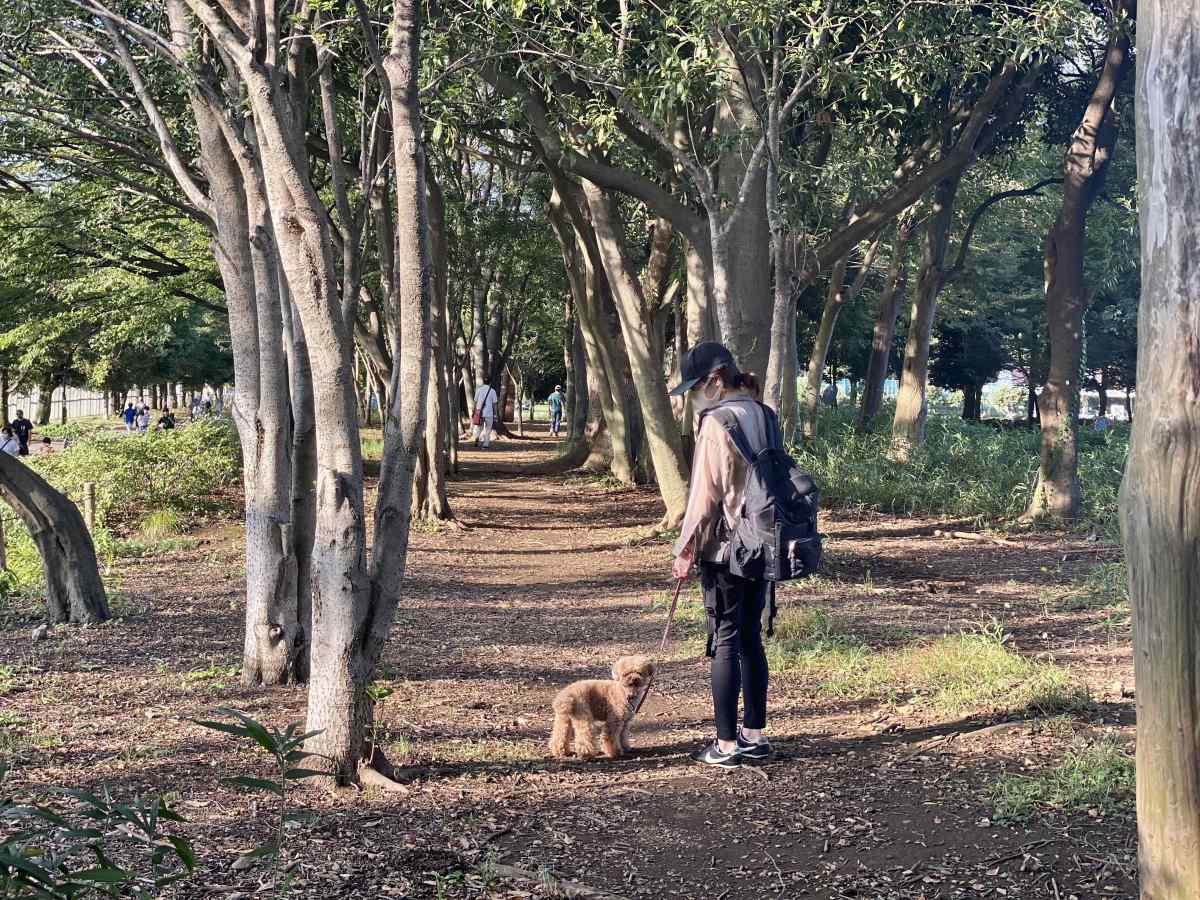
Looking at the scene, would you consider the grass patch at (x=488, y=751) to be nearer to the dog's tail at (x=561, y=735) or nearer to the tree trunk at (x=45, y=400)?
the dog's tail at (x=561, y=735)

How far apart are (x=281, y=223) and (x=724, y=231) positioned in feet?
19.1

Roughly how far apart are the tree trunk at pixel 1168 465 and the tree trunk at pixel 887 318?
16.7 metres

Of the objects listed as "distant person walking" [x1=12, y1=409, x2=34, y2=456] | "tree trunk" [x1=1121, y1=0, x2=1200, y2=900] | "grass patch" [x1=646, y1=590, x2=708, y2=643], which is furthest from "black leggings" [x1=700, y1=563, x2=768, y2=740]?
"distant person walking" [x1=12, y1=409, x2=34, y2=456]

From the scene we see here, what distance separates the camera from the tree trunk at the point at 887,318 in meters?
20.1

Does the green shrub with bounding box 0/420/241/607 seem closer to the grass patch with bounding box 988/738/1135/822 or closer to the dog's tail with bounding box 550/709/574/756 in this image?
the dog's tail with bounding box 550/709/574/756

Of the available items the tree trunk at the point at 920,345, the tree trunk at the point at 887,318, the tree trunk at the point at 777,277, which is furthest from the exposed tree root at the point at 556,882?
the tree trunk at the point at 887,318

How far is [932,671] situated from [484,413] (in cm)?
2445

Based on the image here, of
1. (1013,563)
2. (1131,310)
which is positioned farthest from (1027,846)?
(1131,310)

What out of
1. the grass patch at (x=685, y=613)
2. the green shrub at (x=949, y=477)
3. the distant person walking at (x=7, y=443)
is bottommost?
the grass patch at (x=685, y=613)

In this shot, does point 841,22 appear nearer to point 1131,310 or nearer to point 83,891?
point 83,891

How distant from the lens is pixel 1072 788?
475 cm

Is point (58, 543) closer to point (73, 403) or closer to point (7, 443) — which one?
point (7, 443)

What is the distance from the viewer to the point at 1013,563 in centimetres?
1210

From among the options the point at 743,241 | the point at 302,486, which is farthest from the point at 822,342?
the point at 302,486
